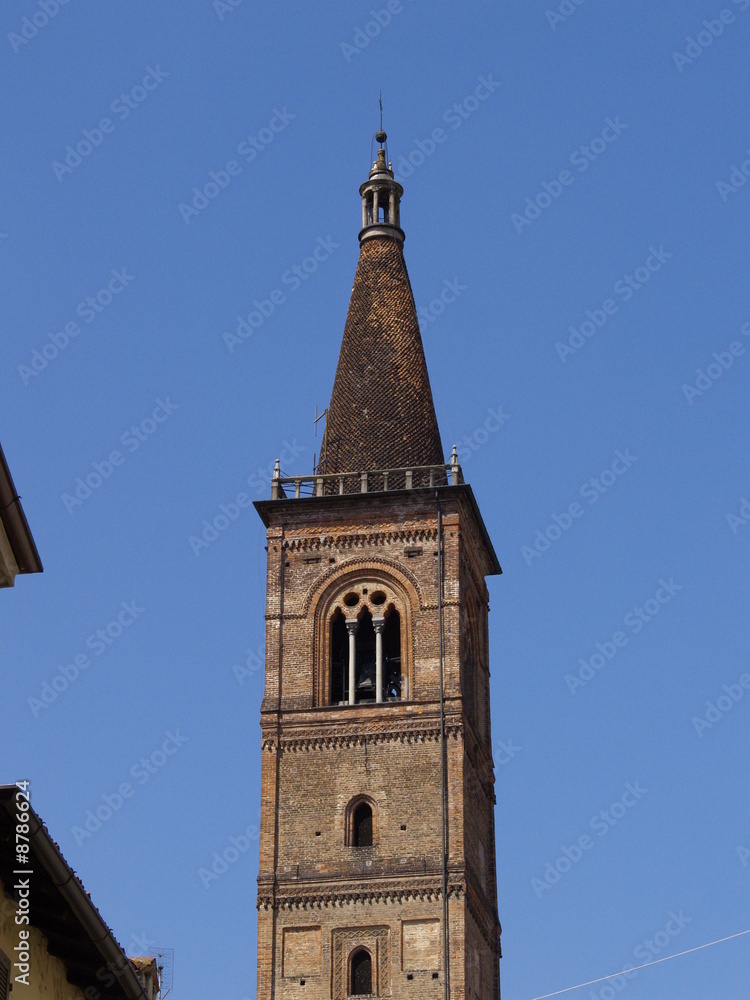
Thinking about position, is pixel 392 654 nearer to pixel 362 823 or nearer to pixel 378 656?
pixel 378 656

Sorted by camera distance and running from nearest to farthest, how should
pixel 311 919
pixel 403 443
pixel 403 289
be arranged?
pixel 311 919 < pixel 403 443 < pixel 403 289

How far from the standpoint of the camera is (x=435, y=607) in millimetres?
44406

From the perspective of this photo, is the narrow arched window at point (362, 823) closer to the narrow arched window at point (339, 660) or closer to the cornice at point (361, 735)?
the cornice at point (361, 735)

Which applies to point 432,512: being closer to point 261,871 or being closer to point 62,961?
point 261,871

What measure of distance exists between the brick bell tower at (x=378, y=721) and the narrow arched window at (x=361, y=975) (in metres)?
0.03

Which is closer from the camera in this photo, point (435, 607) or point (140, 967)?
point (140, 967)

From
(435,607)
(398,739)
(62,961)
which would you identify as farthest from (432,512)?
(62,961)

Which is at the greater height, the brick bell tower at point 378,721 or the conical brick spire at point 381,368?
the conical brick spire at point 381,368

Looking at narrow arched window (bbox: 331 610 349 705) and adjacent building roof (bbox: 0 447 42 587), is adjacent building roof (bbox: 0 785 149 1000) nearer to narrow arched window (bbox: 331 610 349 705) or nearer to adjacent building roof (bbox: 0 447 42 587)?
adjacent building roof (bbox: 0 447 42 587)

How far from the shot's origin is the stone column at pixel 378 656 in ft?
144

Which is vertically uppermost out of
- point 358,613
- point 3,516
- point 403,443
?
point 403,443

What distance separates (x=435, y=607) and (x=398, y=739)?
129 inches

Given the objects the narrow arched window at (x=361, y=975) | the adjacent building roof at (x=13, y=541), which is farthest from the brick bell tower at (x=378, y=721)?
the adjacent building roof at (x=13, y=541)

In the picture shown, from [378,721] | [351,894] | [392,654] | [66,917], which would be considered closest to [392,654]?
[392,654]
